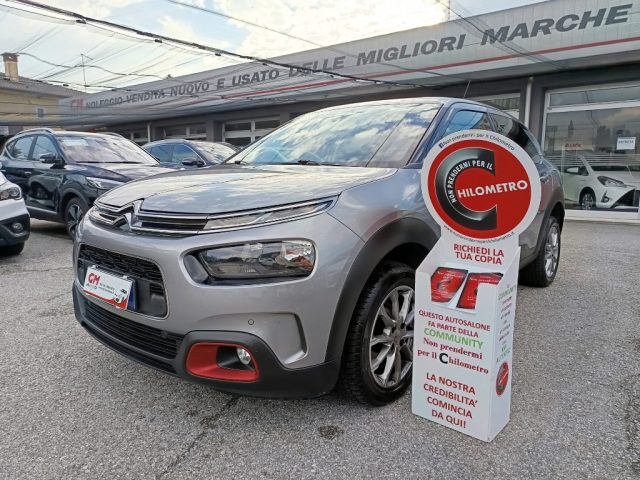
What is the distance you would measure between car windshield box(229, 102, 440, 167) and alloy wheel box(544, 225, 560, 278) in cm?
205

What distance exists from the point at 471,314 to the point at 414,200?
0.67 metres

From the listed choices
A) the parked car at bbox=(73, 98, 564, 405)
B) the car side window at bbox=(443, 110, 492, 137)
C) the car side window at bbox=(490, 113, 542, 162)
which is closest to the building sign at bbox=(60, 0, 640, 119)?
the car side window at bbox=(490, 113, 542, 162)

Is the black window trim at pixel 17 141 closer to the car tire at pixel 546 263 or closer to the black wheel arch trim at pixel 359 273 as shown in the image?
the black wheel arch trim at pixel 359 273

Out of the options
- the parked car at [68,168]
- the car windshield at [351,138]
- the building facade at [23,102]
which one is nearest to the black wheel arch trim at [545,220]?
the car windshield at [351,138]

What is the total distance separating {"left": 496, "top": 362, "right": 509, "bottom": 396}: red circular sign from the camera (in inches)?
79.4

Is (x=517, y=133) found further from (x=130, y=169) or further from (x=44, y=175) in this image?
(x=44, y=175)

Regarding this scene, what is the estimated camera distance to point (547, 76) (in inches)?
412

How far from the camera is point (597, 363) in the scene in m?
2.79

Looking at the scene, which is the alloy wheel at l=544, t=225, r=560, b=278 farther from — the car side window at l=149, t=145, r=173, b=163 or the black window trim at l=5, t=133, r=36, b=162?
the black window trim at l=5, t=133, r=36, b=162

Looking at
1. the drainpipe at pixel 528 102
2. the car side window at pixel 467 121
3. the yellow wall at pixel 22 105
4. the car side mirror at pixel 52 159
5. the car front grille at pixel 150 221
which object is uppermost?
the yellow wall at pixel 22 105

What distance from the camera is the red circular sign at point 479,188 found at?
187 centimetres

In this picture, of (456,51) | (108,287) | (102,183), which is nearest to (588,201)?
(456,51)

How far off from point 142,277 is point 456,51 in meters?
11.4

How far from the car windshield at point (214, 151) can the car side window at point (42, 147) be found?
238cm
